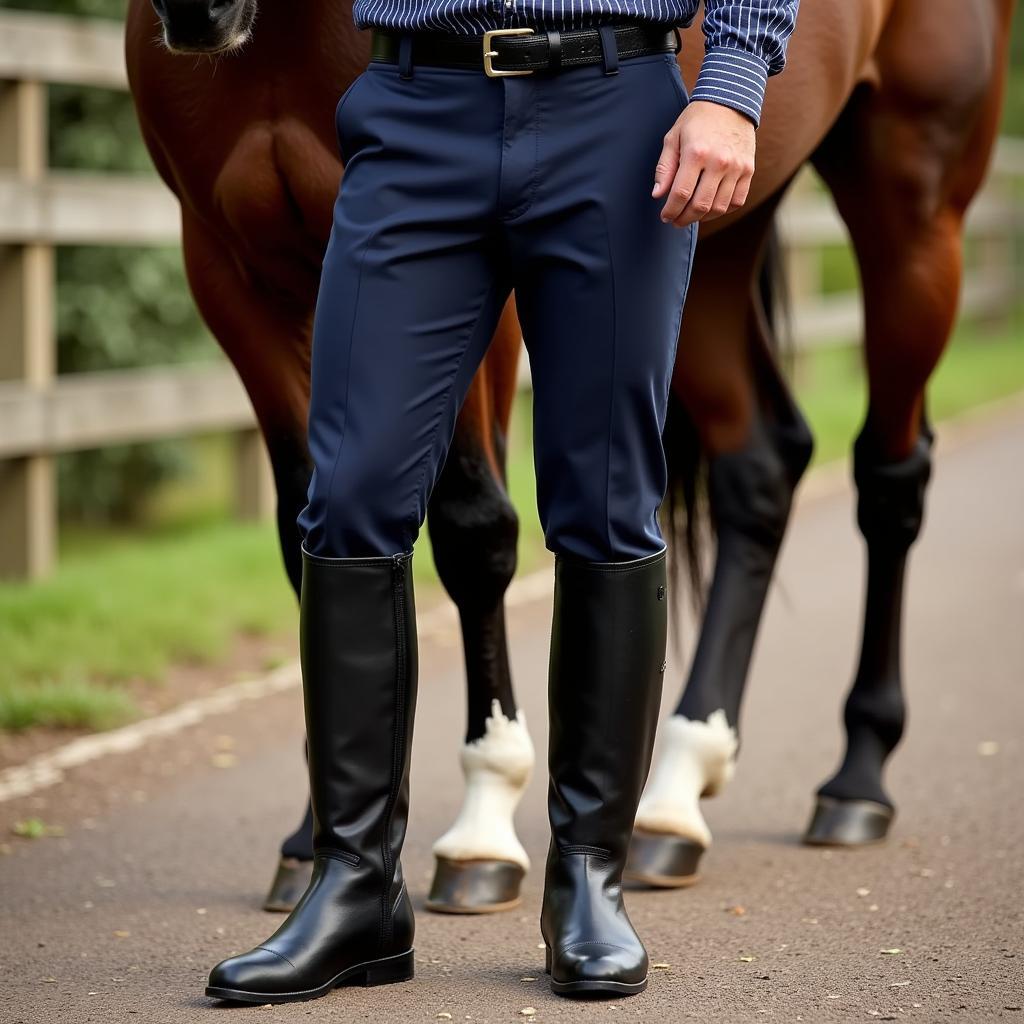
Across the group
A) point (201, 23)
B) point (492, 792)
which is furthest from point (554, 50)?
point (492, 792)

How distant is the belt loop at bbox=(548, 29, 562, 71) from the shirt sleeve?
18 centimetres

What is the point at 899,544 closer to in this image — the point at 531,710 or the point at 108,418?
the point at 531,710

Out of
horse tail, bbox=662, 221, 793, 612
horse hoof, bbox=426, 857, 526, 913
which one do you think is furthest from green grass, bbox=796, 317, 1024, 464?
horse hoof, bbox=426, 857, 526, 913

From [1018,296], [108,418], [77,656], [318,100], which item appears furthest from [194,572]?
[1018,296]

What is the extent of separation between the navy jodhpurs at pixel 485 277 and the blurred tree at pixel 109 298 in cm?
496

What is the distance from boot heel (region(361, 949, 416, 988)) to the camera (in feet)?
7.91

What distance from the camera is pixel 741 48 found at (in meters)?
2.25

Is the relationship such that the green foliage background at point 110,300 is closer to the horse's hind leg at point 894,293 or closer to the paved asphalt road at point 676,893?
the paved asphalt road at point 676,893

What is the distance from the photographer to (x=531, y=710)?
448cm

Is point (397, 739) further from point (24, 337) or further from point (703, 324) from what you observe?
point (24, 337)

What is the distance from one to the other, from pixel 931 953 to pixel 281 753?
6.18ft

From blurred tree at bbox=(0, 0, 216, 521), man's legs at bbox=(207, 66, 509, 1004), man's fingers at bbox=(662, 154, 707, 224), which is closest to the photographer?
man's fingers at bbox=(662, 154, 707, 224)

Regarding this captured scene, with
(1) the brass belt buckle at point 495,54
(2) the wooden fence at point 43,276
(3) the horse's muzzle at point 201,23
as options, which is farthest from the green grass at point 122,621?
(1) the brass belt buckle at point 495,54

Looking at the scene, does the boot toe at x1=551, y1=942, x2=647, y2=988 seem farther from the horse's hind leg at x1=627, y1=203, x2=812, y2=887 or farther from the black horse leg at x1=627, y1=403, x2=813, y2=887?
the horse's hind leg at x1=627, y1=203, x2=812, y2=887
